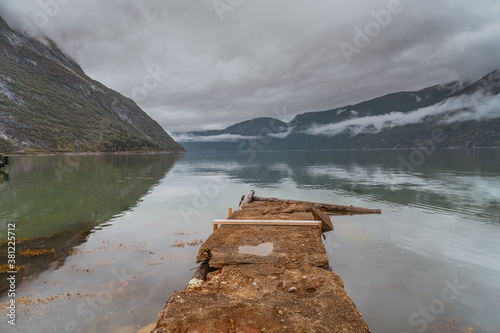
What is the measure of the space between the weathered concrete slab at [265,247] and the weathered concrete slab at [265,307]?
3.86ft

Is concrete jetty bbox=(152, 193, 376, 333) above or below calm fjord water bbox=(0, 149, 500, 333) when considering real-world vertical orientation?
above

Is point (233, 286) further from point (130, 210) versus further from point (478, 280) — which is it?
point (130, 210)

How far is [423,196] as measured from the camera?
3306cm

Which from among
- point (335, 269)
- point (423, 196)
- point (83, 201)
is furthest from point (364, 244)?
point (83, 201)

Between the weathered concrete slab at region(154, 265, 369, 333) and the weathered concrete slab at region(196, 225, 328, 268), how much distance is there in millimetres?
1178

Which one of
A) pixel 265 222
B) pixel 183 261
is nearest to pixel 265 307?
pixel 265 222

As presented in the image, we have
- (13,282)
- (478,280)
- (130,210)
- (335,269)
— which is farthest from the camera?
(130,210)

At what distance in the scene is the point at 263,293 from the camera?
702cm

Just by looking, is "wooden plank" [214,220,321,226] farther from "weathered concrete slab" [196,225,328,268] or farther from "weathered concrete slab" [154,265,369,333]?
"weathered concrete slab" [154,265,369,333]

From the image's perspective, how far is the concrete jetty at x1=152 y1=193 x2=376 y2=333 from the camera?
579 cm

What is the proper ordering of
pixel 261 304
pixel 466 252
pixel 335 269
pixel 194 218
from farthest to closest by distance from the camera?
1. pixel 194 218
2. pixel 466 252
3. pixel 335 269
4. pixel 261 304

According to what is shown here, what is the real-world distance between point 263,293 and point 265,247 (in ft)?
12.3

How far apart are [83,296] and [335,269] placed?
11799mm

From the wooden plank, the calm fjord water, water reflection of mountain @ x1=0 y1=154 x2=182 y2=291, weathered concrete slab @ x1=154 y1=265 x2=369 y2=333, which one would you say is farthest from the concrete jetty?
water reflection of mountain @ x1=0 y1=154 x2=182 y2=291
